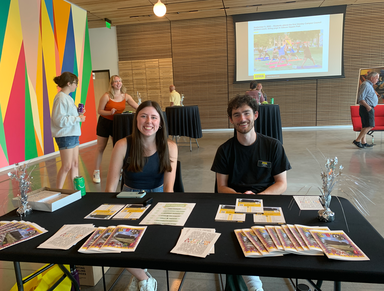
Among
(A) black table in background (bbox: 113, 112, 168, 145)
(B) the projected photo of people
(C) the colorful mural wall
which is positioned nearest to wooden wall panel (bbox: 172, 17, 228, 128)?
(B) the projected photo of people

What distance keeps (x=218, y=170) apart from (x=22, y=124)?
499 cm

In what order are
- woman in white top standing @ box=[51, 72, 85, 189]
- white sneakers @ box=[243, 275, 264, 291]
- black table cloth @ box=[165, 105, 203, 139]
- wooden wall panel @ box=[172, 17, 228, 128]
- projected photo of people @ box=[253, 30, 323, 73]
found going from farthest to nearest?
wooden wall panel @ box=[172, 17, 228, 128]
projected photo of people @ box=[253, 30, 323, 73]
black table cloth @ box=[165, 105, 203, 139]
woman in white top standing @ box=[51, 72, 85, 189]
white sneakers @ box=[243, 275, 264, 291]

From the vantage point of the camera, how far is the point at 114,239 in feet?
3.67

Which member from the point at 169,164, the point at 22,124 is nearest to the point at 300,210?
the point at 169,164

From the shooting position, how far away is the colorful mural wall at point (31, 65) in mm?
5098

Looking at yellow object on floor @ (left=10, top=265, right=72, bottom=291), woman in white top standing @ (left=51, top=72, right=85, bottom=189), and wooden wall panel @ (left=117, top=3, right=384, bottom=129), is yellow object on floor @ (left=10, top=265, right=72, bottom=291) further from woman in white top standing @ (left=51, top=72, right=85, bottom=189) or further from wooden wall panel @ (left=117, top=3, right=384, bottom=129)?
wooden wall panel @ (left=117, top=3, right=384, bottom=129)

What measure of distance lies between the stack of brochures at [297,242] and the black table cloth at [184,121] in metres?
4.87

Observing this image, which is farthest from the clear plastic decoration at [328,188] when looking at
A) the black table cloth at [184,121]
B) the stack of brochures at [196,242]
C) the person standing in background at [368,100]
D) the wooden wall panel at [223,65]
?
the wooden wall panel at [223,65]

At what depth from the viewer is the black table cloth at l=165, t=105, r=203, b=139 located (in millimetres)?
5945

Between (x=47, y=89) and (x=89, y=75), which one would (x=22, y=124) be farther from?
(x=89, y=75)

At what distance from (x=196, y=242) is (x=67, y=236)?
55 centimetres

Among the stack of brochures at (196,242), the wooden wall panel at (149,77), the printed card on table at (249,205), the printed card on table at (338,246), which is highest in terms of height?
the wooden wall panel at (149,77)

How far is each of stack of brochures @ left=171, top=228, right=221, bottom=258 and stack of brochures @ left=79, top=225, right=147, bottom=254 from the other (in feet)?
0.56

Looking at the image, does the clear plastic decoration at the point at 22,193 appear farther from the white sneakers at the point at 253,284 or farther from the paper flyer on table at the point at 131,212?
the white sneakers at the point at 253,284
